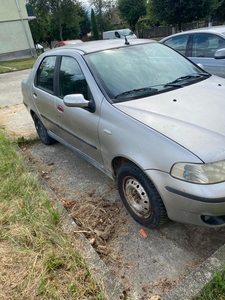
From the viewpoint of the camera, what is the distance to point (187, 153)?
6.04 ft

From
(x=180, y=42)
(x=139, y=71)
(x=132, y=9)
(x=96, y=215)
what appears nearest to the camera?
(x=96, y=215)

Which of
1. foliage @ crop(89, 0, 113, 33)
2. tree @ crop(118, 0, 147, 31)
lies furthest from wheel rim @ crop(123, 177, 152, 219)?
foliage @ crop(89, 0, 113, 33)

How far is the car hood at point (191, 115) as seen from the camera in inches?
74.0

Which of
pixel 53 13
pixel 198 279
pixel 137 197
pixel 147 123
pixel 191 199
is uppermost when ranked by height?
pixel 53 13

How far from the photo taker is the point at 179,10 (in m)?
20.1

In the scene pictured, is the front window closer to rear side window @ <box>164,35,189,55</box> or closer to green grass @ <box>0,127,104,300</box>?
green grass @ <box>0,127,104,300</box>

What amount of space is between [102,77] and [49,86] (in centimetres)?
124

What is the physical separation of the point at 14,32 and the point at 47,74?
2286 cm

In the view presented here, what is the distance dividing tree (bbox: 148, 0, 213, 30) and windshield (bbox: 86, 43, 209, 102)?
19.8 meters

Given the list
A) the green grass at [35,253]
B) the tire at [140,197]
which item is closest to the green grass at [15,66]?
the green grass at [35,253]

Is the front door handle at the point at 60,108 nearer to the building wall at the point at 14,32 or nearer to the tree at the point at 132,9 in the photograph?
the building wall at the point at 14,32

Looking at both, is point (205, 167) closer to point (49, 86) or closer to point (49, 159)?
point (49, 86)

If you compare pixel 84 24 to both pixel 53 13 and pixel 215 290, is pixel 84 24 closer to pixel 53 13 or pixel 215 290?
pixel 53 13

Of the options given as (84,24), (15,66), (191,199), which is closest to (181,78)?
(191,199)
